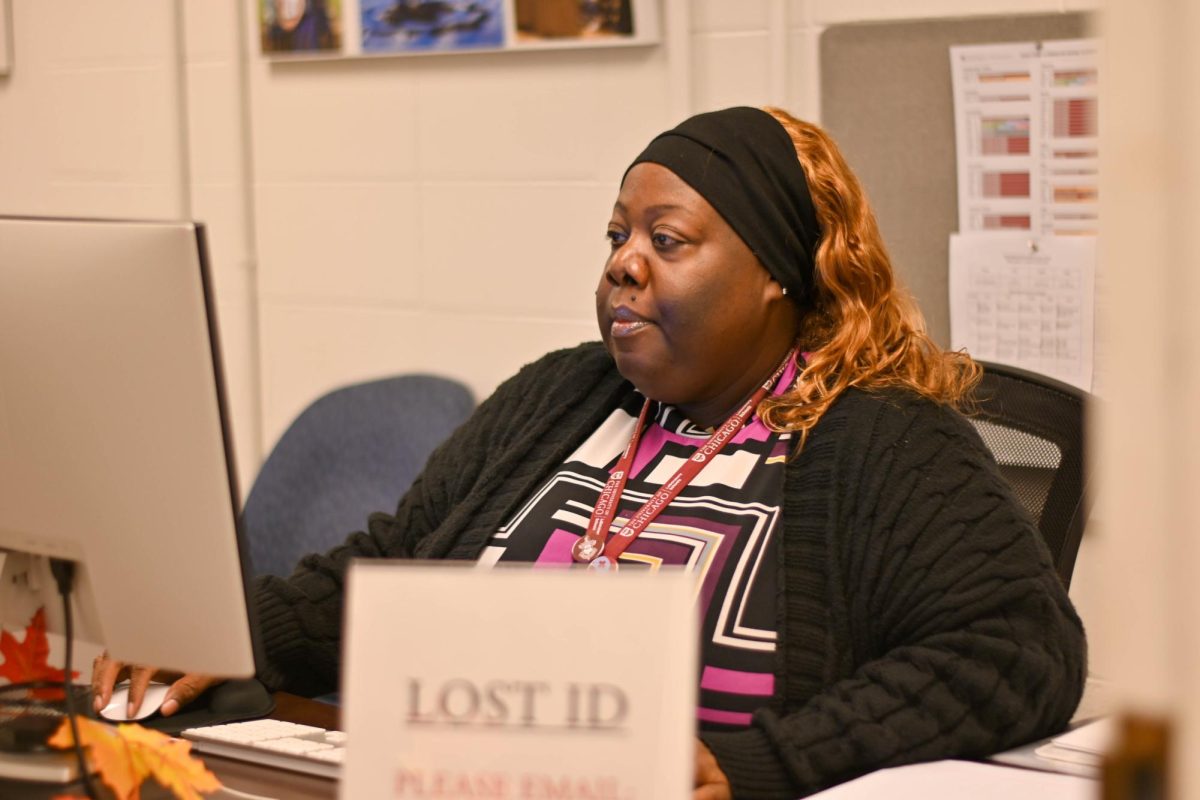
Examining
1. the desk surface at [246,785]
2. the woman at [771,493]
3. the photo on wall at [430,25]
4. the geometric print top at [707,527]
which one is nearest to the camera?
the desk surface at [246,785]

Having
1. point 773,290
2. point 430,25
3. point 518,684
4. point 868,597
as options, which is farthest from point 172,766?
point 430,25

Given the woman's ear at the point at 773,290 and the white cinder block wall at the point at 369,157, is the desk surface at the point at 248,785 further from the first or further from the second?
the white cinder block wall at the point at 369,157

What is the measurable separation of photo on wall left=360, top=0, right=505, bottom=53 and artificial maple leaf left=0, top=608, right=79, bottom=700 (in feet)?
5.93

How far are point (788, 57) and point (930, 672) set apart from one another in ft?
4.75

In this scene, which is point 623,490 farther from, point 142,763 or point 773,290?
point 142,763

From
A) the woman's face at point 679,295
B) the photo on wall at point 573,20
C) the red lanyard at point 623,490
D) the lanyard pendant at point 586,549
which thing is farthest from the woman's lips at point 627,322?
the photo on wall at point 573,20

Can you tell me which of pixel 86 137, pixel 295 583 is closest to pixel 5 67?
pixel 86 137

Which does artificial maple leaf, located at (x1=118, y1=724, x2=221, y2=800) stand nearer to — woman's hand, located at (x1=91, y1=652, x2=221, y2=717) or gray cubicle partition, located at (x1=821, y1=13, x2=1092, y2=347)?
woman's hand, located at (x1=91, y1=652, x2=221, y2=717)

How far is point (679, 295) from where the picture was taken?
67.9 inches

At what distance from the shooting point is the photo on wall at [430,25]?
2.79m

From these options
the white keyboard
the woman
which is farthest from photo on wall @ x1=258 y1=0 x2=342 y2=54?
the white keyboard

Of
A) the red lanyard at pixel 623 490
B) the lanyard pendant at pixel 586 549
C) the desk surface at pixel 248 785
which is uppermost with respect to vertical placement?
the red lanyard at pixel 623 490

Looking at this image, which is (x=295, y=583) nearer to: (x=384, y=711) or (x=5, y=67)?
(x=384, y=711)

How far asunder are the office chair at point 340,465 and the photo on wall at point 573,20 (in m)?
0.73
